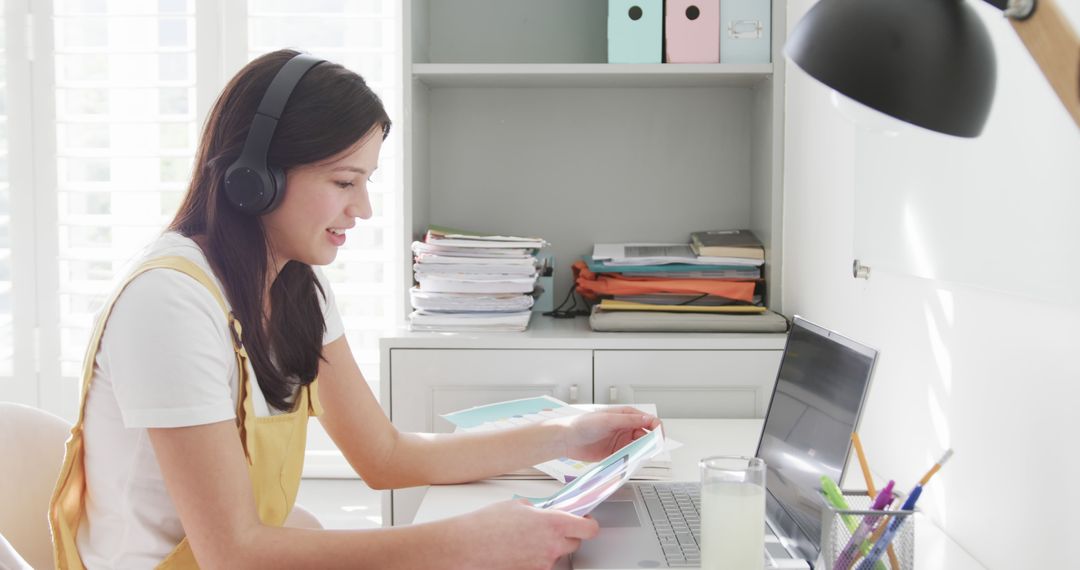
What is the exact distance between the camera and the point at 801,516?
3.33 feet

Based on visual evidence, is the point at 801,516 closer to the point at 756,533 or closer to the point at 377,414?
the point at 756,533

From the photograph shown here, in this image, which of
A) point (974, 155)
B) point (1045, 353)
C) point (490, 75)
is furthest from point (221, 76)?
point (1045, 353)

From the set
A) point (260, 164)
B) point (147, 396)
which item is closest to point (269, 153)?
point (260, 164)

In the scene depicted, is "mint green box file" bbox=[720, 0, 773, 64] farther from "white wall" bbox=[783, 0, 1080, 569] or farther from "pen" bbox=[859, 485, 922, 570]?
"pen" bbox=[859, 485, 922, 570]

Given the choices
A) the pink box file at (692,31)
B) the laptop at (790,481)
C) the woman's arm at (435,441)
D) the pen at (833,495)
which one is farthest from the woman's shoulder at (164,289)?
the pink box file at (692,31)

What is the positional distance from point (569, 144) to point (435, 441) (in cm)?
111

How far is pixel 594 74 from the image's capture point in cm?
206

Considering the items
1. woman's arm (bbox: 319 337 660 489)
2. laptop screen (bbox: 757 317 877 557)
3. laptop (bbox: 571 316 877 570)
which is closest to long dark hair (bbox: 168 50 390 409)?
woman's arm (bbox: 319 337 660 489)

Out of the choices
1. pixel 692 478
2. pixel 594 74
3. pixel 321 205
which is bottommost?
pixel 692 478

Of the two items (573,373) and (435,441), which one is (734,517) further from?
(573,373)

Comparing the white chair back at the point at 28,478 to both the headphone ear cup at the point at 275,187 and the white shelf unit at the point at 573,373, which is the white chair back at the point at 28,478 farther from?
the white shelf unit at the point at 573,373

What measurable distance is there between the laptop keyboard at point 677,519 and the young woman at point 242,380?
0.11m

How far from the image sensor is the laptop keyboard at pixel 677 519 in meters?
1.04

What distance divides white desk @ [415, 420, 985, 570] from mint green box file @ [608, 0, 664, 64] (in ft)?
2.65
